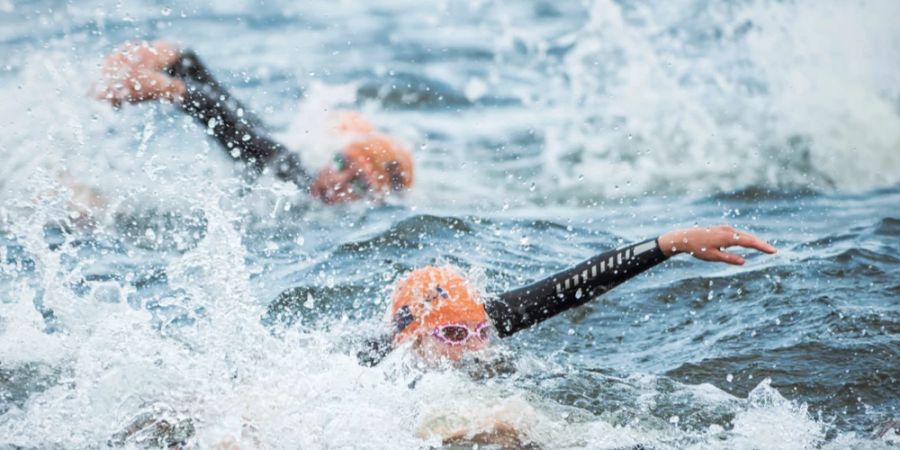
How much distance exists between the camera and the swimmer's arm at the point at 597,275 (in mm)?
5016

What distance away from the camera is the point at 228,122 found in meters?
6.47

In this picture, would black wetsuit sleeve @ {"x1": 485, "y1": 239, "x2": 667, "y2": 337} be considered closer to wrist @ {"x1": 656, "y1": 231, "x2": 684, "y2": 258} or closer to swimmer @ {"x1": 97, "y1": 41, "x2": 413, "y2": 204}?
wrist @ {"x1": 656, "y1": 231, "x2": 684, "y2": 258}

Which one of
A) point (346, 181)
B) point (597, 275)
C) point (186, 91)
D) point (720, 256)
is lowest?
point (597, 275)

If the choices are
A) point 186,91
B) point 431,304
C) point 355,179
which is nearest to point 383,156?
point 355,179

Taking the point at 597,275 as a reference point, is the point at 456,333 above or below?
below

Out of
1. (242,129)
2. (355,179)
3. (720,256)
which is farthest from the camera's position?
(355,179)

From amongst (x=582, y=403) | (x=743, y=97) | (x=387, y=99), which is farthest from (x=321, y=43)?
(x=582, y=403)

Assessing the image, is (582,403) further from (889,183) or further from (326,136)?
(889,183)

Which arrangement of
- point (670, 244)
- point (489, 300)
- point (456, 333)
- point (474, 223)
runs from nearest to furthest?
1. point (670, 244)
2. point (456, 333)
3. point (489, 300)
4. point (474, 223)

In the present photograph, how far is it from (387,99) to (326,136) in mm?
5330

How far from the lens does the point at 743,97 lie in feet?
41.4

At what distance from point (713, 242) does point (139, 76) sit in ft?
11.0

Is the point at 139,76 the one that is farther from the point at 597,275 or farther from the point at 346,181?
the point at 597,275

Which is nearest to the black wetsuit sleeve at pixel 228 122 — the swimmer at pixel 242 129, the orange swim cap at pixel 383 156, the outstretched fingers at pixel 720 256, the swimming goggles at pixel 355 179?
the swimmer at pixel 242 129
